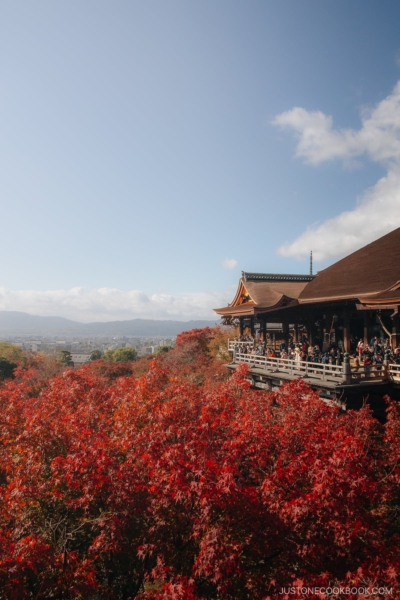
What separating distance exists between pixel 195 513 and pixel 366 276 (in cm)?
1464

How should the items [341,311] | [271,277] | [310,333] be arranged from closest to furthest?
[341,311]
[310,333]
[271,277]

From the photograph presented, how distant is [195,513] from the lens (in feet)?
22.7

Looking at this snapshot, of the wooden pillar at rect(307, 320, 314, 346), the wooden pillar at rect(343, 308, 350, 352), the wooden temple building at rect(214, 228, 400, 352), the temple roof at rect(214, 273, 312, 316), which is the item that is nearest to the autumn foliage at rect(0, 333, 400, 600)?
the wooden temple building at rect(214, 228, 400, 352)

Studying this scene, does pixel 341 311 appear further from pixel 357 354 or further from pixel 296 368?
pixel 296 368

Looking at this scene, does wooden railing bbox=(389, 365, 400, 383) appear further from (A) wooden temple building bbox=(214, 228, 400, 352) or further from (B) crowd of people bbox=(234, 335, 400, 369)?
(A) wooden temple building bbox=(214, 228, 400, 352)

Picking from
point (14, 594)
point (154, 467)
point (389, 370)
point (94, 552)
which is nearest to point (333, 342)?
point (389, 370)

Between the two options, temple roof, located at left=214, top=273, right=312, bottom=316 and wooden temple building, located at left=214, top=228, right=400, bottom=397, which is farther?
temple roof, located at left=214, top=273, right=312, bottom=316

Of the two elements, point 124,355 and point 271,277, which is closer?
point 271,277

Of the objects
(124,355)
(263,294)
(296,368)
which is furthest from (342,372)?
(124,355)

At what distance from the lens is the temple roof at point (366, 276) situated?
49.4 ft

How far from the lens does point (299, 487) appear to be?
7.84 m

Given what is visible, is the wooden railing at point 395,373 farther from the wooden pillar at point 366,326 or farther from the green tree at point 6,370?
the green tree at point 6,370

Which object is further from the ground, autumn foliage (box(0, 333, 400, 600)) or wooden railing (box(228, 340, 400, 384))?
wooden railing (box(228, 340, 400, 384))

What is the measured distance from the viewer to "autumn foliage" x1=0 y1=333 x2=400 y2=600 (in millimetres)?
6340
